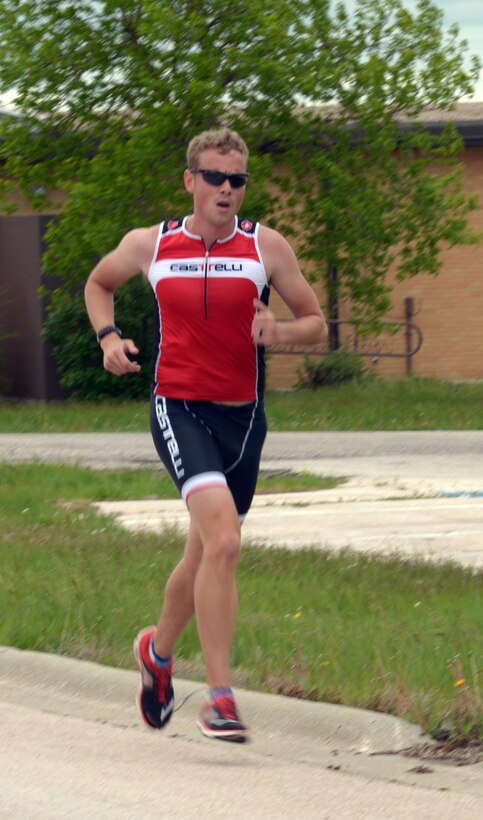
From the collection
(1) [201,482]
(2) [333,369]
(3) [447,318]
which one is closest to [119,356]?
(1) [201,482]

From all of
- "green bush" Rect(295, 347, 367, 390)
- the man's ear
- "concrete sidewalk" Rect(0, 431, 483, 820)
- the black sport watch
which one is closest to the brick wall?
"green bush" Rect(295, 347, 367, 390)

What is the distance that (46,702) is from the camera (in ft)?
22.0

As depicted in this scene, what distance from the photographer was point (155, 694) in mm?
5957

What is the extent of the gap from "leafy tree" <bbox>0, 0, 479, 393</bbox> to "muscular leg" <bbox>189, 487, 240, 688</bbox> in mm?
14777

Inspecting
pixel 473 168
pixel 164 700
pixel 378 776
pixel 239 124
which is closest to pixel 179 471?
pixel 164 700

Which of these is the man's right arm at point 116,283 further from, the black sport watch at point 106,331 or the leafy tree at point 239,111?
the leafy tree at point 239,111

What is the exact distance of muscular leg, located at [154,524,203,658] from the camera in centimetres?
598

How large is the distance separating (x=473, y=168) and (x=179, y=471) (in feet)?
73.0

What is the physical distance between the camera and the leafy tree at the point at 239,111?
2055cm

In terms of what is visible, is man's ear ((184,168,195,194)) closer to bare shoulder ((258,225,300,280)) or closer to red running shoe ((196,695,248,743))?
bare shoulder ((258,225,300,280))

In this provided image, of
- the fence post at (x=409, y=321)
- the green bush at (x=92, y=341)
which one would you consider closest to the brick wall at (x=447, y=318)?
the fence post at (x=409, y=321)

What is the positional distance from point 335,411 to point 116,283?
1474cm

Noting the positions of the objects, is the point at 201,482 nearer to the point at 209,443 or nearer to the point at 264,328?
the point at 209,443

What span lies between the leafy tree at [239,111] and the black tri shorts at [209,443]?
47.1 ft
